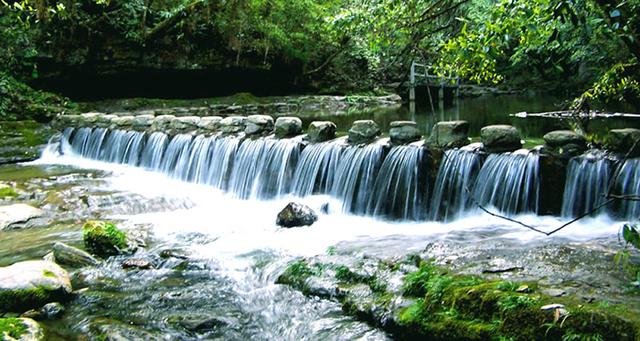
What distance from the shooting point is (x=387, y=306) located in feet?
14.1

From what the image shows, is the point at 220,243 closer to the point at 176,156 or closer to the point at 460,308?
the point at 460,308

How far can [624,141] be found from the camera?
21.1ft

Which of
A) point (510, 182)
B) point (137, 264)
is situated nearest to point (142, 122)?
point (137, 264)

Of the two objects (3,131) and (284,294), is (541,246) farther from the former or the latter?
(3,131)

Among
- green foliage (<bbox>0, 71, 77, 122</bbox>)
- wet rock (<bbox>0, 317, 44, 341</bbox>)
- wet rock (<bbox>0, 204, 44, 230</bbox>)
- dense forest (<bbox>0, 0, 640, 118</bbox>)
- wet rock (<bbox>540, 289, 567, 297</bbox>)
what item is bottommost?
wet rock (<bbox>0, 317, 44, 341</bbox>)

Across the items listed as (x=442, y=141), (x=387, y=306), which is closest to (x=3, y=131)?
(x=442, y=141)

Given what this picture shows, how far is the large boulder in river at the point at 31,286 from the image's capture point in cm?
465

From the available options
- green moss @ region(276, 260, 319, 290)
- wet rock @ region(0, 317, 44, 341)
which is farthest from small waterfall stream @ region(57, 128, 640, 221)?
wet rock @ region(0, 317, 44, 341)

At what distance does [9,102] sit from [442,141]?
1248 centimetres

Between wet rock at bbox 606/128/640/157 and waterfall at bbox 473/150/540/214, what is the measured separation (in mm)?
924

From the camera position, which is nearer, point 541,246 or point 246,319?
point 246,319

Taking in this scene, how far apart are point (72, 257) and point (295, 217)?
2.95 metres

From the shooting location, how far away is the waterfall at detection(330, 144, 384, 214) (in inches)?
327

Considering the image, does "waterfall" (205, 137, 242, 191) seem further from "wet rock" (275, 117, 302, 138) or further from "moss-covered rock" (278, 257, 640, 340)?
"moss-covered rock" (278, 257, 640, 340)
